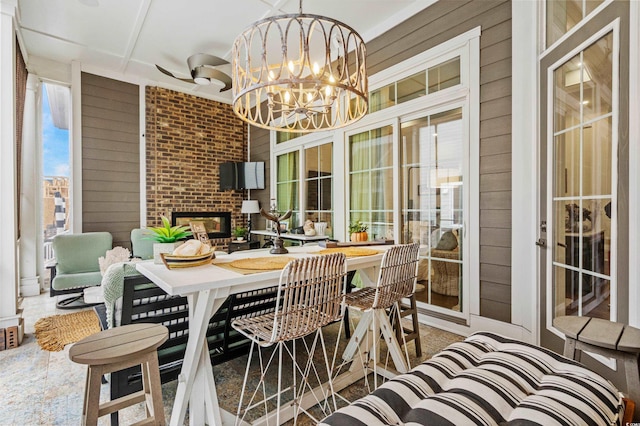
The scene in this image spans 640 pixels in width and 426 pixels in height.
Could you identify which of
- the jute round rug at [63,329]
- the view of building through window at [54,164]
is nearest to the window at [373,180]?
the jute round rug at [63,329]

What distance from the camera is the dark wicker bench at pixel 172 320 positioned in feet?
5.60

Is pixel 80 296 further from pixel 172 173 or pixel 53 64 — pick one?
pixel 53 64

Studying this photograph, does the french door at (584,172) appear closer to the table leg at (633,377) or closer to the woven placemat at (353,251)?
the table leg at (633,377)

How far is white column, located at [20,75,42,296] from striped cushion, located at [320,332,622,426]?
5.22m

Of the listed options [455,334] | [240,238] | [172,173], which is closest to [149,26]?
[172,173]

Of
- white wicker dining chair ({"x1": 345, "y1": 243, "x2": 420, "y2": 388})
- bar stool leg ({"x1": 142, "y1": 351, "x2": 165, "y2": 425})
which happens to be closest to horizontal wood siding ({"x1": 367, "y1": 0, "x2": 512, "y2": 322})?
white wicker dining chair ({"x1": 345, "y1": 243, "x2": 420, "y2": 388})

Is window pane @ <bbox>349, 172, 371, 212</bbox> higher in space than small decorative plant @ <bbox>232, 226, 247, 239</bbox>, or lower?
higher

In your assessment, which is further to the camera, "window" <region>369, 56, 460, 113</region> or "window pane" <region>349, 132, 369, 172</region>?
"window pane" <region>349, 132, 369, 172</region>

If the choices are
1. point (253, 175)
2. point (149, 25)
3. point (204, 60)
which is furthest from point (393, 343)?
point (253, 175)

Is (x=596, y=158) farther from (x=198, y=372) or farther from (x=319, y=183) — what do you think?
(x=319, y=183)

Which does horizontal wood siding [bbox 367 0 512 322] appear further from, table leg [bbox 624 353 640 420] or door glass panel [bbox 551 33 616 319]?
table leg [bbox 624 353 640 420]

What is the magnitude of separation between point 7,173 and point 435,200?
403 cm

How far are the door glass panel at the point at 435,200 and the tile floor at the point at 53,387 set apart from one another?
0.56 meters

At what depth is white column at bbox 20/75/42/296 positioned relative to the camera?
424 centimetres
